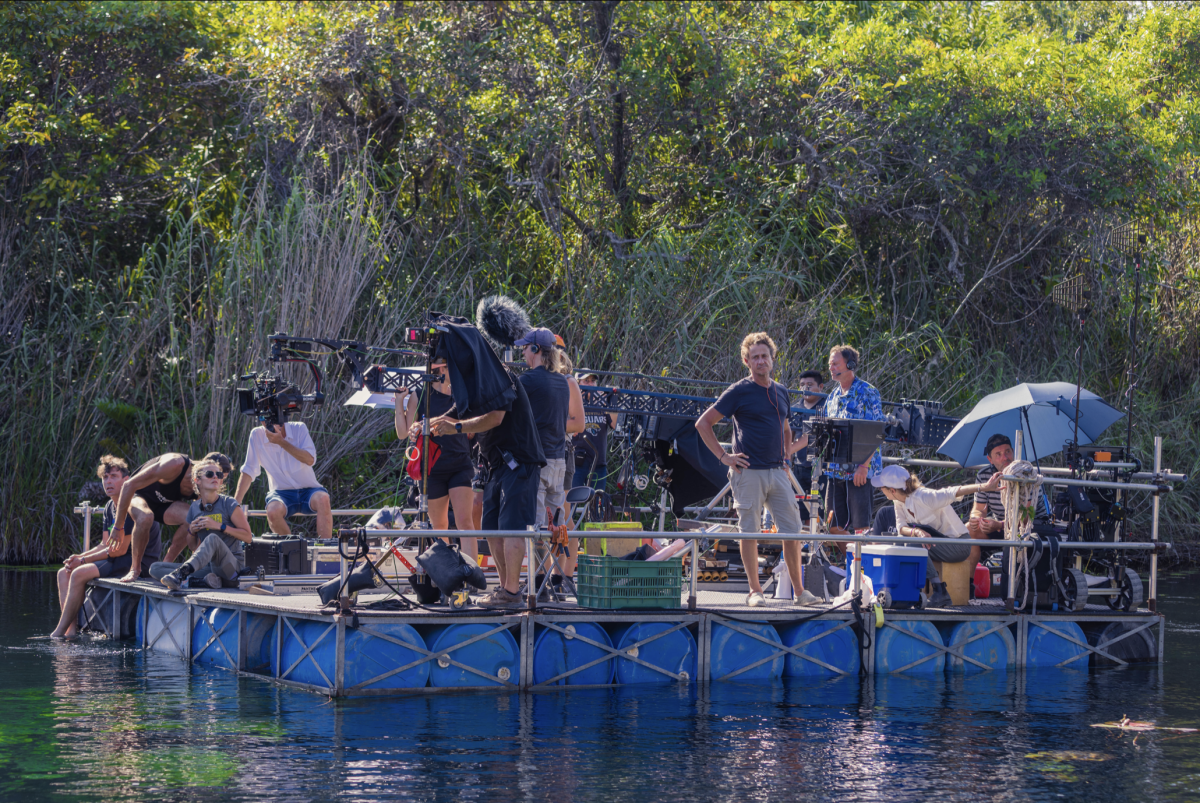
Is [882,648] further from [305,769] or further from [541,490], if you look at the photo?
[305,769]

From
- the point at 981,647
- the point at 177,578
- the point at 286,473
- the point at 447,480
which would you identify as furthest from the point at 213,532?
the point at 981,647

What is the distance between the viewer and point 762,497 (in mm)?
8617

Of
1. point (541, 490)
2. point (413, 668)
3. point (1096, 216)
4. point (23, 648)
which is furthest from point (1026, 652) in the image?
point (1096, 216)

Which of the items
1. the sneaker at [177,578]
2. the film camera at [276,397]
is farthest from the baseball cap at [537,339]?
the sneaker at [177,578]

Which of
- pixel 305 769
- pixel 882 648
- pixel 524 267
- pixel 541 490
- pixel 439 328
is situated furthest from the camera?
pixel 524 267

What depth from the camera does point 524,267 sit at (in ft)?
59.9

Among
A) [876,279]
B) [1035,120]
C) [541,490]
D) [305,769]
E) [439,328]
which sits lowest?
[305,769]

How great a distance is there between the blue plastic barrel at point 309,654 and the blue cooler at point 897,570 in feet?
10.8

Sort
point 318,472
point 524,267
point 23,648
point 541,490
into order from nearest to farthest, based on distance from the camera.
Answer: point 541,490, point 23,648, point 318,472, point 524,267

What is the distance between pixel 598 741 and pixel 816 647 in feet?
8.13

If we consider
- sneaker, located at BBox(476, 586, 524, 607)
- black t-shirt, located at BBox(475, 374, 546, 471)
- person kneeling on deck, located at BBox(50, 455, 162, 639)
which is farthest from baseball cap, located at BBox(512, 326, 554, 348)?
person kneeling on deck, located at BBox(50, 455, 162, 639)

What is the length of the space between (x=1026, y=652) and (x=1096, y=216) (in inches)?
453

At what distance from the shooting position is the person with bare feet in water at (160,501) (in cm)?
976

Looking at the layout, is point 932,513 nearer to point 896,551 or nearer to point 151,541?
point 896,551
